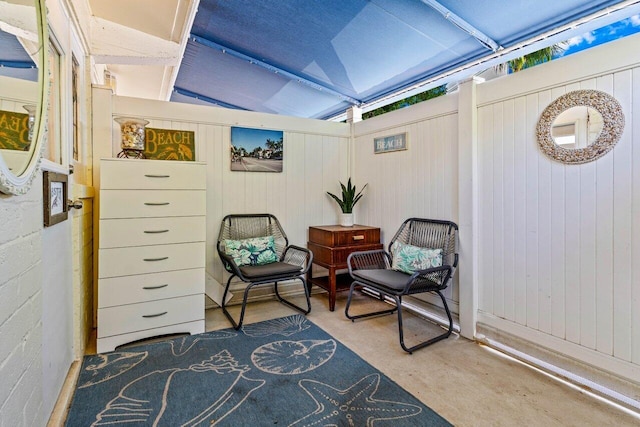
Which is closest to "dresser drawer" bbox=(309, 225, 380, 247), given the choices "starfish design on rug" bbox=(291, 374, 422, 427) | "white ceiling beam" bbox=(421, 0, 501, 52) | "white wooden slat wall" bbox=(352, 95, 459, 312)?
"white wooden slat wall" bbox=(352, 95, 459, 312)

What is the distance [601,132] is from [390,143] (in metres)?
1.75

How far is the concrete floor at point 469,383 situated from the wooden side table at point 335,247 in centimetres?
52

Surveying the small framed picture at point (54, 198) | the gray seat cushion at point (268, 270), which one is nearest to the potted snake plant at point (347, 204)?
the gray seat cushion at point (268, 270)

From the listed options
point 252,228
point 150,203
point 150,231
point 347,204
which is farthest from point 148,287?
point 347,204

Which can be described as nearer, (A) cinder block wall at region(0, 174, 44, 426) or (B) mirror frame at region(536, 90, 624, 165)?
(A) cinder block wall at region(0, 174, 44, 426)

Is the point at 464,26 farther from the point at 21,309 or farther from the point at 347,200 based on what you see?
the point at 21,309

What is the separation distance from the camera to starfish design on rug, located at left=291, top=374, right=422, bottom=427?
5.13 ft

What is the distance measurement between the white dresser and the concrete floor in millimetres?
309

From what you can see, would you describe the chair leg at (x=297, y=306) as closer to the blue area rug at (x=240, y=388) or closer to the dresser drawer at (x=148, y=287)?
the blue area rug at (x=240, y=388)

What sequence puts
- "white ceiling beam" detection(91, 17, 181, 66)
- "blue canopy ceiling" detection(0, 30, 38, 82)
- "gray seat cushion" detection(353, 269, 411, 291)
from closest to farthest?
"blue canopy ceiling" detection(0, 30, 38, 82), "gray seat cushion" detection(353, 269, 411, 291), "white ceiling beam" detection(91, 17, 181, 66)

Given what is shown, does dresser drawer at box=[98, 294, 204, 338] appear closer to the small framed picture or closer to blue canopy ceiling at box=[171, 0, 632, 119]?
the small framed picture

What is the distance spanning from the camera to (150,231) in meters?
2.36

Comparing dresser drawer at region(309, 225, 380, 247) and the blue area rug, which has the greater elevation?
dresser drawer at region(309, 225, 380, 247)

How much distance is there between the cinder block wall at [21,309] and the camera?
37.0 inches
